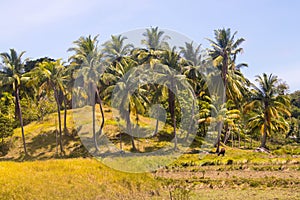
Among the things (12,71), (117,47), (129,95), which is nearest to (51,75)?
(12,71)

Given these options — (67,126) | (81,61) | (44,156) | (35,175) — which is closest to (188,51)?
(81,61)

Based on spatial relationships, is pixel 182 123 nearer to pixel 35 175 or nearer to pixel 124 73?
pixel 124 73

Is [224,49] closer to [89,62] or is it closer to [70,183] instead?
[89,62]

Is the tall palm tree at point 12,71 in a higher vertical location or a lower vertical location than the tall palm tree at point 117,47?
lower

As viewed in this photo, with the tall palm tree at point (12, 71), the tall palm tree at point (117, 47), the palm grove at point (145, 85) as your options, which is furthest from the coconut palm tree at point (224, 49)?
the tall palm tree at point (12, 71)

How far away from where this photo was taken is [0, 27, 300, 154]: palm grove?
1321 inches

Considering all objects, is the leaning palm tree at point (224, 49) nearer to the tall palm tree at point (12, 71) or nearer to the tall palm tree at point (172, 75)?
the tall palm tree at point (172, 75)

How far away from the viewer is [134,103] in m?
35.0

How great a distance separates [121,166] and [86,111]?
2301cm

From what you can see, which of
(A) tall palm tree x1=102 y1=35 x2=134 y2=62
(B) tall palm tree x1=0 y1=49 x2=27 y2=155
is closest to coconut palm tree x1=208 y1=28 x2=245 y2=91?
(A) tall palm tree x1=102 y1=35 x2=134 y2=62

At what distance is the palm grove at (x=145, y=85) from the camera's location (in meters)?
33.6

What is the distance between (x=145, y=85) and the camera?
3978cm

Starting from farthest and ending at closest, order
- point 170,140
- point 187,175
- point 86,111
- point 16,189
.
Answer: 1. point 86,111
2. point 170,140
3. point 187,175
4. point 16,189

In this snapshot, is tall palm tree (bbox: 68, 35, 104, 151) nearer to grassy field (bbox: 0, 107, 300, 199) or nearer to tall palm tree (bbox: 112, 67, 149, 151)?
tall palm tree (bbox: 112, 67, 149, 151)
